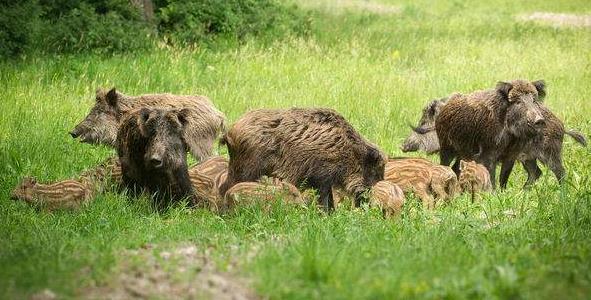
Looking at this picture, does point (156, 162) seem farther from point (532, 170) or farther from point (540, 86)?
point (532, 170)

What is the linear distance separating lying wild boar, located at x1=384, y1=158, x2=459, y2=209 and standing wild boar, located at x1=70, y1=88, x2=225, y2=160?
2534mm

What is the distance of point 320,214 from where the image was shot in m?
8.81

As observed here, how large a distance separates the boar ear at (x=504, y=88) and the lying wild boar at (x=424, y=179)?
1225 millimetres

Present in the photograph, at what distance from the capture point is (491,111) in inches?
421

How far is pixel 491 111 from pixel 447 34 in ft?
45.2

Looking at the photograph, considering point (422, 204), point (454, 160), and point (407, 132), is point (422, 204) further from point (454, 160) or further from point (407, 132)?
point (407, 132)

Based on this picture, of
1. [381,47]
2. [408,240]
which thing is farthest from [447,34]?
[408,240]

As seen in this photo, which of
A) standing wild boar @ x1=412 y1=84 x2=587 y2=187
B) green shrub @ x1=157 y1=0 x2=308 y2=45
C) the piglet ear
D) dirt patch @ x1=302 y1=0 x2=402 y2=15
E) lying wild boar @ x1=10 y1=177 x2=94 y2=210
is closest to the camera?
lying wild boar @ x1=10 y1=177 x2=94 y2=210

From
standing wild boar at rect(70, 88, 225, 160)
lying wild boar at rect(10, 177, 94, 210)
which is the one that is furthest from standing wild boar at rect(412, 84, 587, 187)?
lying wild boar at rect(10, 177, 94, 210)

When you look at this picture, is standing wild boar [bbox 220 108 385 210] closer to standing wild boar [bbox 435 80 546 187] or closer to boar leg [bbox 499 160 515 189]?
standing wild boar [bbox 435 80 546 187]

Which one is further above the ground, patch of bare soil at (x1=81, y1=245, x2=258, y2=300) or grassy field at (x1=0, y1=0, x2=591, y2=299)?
patch of bare soil at (x1=81, y1=245, x2=258, y2=300)

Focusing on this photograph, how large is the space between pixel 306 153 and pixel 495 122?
278 centimetres

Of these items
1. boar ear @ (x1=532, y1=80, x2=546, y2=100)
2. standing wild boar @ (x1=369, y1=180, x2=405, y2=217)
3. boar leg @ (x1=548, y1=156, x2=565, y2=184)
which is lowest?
boar leg @ (x1=548, y1=156, x2=565, y2=184)

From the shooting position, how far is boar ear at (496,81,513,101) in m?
10.6
